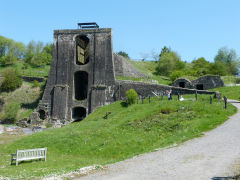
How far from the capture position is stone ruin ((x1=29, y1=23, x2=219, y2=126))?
104ft

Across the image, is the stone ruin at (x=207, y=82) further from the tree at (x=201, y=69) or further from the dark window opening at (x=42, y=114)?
the dark window opening at (x=42, y=114)

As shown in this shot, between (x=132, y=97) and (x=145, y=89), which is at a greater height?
(x=145, y=89)

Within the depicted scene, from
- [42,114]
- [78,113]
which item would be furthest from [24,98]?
[78,113]

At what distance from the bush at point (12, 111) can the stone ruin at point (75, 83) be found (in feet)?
12.3

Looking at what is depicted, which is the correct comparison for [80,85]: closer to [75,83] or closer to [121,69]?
[75,83]

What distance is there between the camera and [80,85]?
37.7m

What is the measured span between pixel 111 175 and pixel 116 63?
107ft

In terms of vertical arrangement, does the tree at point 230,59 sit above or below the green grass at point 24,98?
above

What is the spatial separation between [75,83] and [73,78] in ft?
6.69

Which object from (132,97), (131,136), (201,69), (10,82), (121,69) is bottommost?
(131,136)

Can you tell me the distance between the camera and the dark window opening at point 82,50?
124ft

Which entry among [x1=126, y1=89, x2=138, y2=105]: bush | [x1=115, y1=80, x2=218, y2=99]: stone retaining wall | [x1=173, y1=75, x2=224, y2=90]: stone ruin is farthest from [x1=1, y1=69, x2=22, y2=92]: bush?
[x1=173, y1=75, x2=224, y2=90]: stone ruin

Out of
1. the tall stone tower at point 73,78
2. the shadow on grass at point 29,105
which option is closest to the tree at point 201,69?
the tall stone tower at point 73,78

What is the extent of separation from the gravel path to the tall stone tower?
70.5 ft
